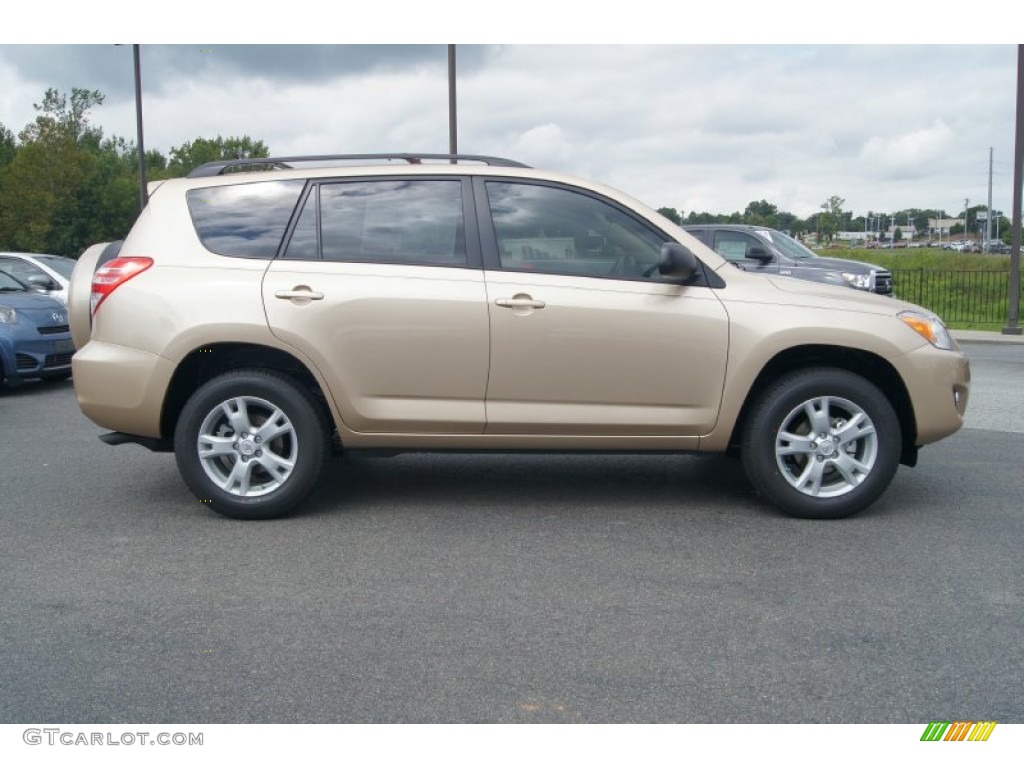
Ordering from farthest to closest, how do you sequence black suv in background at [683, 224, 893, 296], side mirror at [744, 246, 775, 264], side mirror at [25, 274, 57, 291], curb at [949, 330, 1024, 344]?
curb at [949, 330, 1024, 344] < black suv in background at [683, 224, 893, 296] < side mirror at [744, 246, 775, 264] < side mirror at [25, 274, 57, 291]

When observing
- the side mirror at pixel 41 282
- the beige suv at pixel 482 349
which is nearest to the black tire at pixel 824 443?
the beige suv at pixel 482 349

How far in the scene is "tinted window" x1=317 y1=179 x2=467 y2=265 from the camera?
17.5ft

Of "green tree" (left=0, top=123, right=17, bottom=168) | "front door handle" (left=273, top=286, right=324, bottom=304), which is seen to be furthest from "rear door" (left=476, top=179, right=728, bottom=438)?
"green tree" (left=0, top=123, right=17, bottom=168)

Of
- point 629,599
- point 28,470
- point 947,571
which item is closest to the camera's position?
point 629,599

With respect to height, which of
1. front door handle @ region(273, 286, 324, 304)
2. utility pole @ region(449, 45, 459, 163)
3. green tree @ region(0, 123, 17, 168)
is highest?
green tree @ region(0, 123, 17, 168)

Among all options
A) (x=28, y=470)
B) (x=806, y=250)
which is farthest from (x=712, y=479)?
(x=806, y=250)

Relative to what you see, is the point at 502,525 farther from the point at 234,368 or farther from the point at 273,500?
the point at 234,368

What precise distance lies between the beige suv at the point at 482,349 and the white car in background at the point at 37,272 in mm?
7776

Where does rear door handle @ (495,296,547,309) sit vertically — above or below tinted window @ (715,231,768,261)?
below

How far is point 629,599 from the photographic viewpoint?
4141mm

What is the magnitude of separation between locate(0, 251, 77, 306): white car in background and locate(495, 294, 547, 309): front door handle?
8688mm

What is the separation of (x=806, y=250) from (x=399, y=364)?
13302 millimetres
